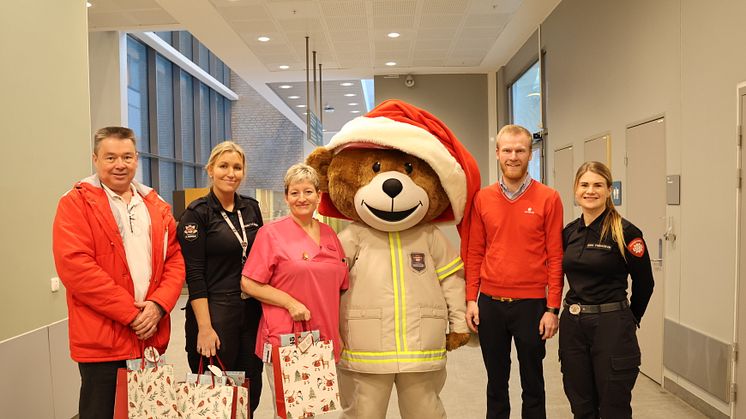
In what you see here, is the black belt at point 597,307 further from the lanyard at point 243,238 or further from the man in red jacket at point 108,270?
the man in red jacket at point 108,270

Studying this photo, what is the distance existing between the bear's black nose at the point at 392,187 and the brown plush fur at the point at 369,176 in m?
0.11

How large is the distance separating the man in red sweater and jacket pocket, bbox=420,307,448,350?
0.17m

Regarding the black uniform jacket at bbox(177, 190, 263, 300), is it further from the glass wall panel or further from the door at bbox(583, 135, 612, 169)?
the glass wall panel

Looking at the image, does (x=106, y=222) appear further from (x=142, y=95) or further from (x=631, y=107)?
(x=142, y=95)

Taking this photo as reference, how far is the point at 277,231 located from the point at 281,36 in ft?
17.9

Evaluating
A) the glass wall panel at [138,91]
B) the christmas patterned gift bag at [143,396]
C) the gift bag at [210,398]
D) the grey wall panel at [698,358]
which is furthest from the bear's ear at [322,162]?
the glass wall panel at [138,91]

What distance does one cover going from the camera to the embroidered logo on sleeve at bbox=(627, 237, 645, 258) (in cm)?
230

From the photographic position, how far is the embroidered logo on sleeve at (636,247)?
2297 mm

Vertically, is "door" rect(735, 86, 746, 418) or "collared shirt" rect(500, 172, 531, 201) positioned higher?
"collared shirt" rect(500, 172, 531, 201)

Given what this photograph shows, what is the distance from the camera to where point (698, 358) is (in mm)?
3408

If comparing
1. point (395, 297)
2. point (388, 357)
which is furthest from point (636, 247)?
point (388, 357)

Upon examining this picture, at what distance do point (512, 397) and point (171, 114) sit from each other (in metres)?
9.47

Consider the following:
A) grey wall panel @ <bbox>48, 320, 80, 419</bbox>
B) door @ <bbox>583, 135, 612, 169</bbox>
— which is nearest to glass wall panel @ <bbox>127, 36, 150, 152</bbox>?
grey wall panel @ <bbox>48, 320, 80, 419</bbox>

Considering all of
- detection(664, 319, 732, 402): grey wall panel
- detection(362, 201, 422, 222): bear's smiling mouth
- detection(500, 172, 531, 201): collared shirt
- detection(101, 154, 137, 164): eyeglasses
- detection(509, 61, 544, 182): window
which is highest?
detection(509, 61, 544, 182): window
